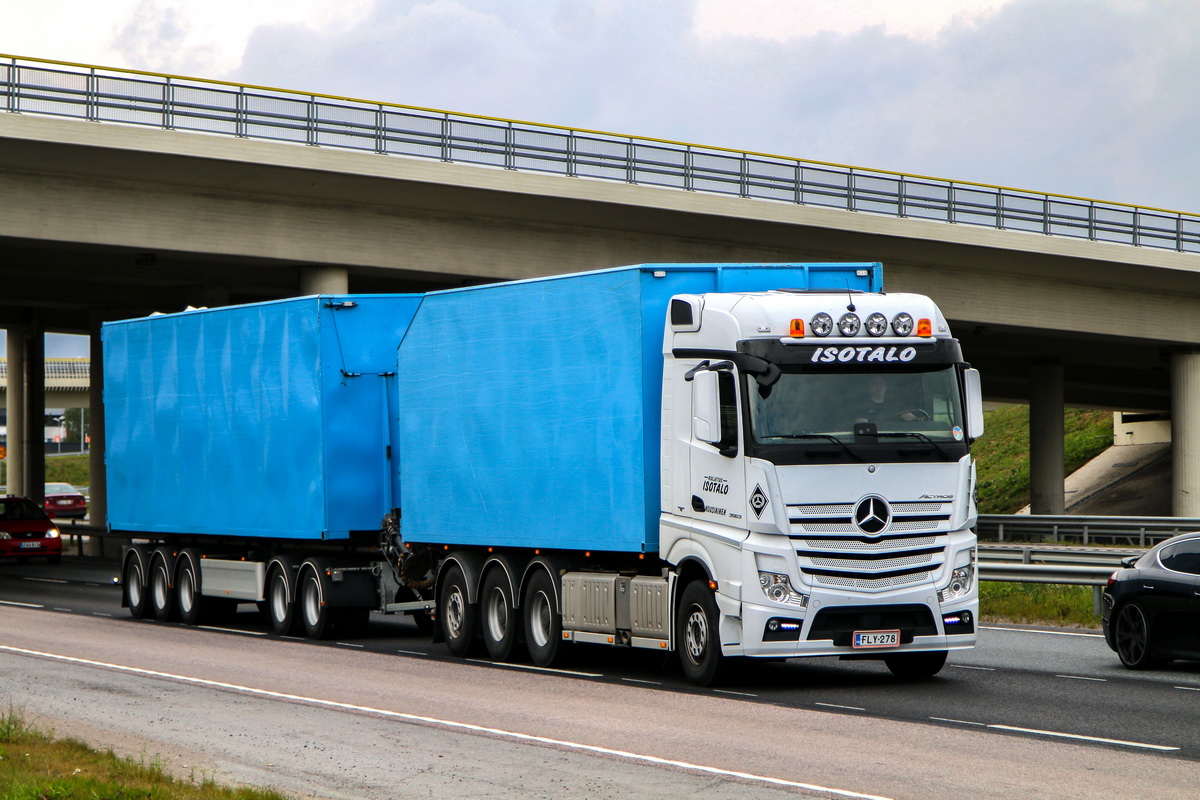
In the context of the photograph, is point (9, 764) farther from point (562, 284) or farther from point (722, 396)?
point (562, 284)

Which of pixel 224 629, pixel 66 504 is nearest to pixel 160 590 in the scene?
pixel 224 629

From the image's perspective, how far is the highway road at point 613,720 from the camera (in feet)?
31.2

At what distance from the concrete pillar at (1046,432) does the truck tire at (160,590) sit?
38.2 metres

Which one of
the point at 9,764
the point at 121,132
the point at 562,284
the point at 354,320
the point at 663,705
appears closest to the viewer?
the point at 9,764

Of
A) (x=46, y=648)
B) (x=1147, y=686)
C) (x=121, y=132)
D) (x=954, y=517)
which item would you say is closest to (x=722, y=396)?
(x=954, y=517)

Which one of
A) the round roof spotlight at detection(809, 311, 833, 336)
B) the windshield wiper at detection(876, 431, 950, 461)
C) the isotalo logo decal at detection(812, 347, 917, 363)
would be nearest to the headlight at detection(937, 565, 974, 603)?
the windshield wiper at detection(876, 431, 950, 461)

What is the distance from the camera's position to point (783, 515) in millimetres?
13398

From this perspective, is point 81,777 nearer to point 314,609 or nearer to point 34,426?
point 314,609

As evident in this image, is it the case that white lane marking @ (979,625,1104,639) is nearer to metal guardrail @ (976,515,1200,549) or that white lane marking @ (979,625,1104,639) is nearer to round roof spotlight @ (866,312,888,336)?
round roof spotlight @ (866,312,888,336)

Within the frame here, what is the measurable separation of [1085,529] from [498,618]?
2726 centimetres

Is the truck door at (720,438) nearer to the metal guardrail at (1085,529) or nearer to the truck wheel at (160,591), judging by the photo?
the truck wheel at (160,591)

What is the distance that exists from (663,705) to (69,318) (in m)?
48.1

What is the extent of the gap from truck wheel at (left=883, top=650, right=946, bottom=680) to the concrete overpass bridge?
60.8 ft

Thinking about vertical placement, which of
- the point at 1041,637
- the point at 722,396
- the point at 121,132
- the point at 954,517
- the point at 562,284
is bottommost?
the point at 1041,637
